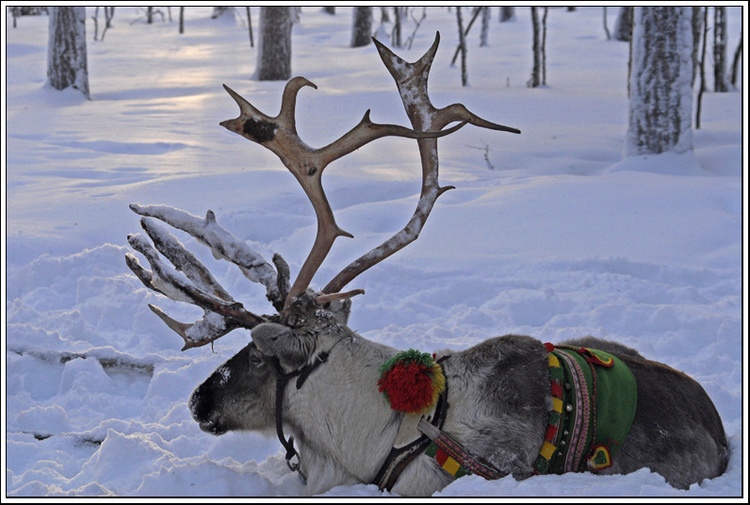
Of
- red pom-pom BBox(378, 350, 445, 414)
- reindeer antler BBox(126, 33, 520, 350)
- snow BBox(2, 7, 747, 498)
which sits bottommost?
snow BBox(2, 7, 747, 498)

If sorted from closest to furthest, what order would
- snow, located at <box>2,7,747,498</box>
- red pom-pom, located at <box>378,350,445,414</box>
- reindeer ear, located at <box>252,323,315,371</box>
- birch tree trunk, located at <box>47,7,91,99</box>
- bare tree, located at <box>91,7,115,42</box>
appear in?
red pom-pom, located at <box>378,350,445,414</box> → reindeer ear, located at <box>252,323,315,371</box> → snow, located at <box>2,7,747,498</box> → birch tree trunk, located at <box>47,7,91,99</box> → bare tree, located at <box>91,7,115,42</box>

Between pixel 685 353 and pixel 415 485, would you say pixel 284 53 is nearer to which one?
pixel 685 353

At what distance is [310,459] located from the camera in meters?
2.96

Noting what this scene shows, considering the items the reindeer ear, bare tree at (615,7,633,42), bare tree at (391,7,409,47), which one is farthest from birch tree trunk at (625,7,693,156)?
bare tree at (615,7,633,42)

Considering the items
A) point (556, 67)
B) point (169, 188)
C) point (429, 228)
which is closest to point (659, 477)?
point (429, 228)

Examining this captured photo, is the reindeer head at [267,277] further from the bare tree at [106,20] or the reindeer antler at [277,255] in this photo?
the bare tree at [106,20]

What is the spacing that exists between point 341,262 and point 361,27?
1598 centimetres

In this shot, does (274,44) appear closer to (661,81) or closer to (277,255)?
(661,81)

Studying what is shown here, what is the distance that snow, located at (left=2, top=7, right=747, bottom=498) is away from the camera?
3387 mm

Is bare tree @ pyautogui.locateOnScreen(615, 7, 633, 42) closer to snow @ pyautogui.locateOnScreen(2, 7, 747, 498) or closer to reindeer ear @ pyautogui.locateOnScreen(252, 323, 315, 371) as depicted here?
snow @ pyautogui.locateOnScreen(2, 7, 747, 498)

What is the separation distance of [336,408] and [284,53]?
1237 cm

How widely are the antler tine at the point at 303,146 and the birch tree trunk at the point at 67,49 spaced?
1076cm

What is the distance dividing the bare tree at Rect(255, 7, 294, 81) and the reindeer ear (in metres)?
11.9

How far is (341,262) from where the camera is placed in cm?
582
